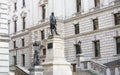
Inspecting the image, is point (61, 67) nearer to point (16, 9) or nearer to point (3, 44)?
point (3, 44)

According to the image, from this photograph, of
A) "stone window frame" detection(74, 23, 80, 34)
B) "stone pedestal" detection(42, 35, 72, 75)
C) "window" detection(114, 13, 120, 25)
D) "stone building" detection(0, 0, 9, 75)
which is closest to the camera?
"stone building" detection(0, 0, 9, 75)

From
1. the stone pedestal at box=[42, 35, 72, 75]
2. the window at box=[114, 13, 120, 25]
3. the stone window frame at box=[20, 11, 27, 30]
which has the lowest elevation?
the stone pedestal at box=[42, 35, 72, 75]

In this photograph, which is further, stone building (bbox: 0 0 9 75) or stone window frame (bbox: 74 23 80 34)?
stone window frame (bbox: 74 23 80 34)

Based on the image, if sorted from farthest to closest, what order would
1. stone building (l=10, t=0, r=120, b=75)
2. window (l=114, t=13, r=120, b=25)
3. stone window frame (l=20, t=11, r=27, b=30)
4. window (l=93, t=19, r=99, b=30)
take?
stone window frame (l=20, t=11, r=27, b=30)
window (l=93, t=19, r=99, b=30)
window (l=114, t=13, r=120, b=25)
stone building (l=10, t=0, r=120, b=75)

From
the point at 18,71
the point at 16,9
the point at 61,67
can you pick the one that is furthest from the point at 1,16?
the point at 16,9

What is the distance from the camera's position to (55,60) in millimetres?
21312

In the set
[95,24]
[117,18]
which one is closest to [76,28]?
[95,24]

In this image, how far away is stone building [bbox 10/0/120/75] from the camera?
3859 cm

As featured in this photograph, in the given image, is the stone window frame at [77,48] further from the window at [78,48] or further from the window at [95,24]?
the window at [95,24]

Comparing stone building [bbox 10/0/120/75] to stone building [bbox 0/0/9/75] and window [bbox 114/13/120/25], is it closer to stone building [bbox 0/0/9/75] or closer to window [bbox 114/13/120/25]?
window [bbox 114/13/120/25]

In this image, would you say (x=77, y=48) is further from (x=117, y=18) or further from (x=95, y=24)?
(x=117, y=18)

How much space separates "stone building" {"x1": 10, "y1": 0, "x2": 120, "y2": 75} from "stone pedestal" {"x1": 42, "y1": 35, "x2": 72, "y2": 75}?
26.1 feet

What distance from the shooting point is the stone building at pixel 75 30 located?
127 feet

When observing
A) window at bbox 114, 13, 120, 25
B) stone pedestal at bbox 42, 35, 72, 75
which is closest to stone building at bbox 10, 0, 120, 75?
window at bbox 114, 13, 120, 25
